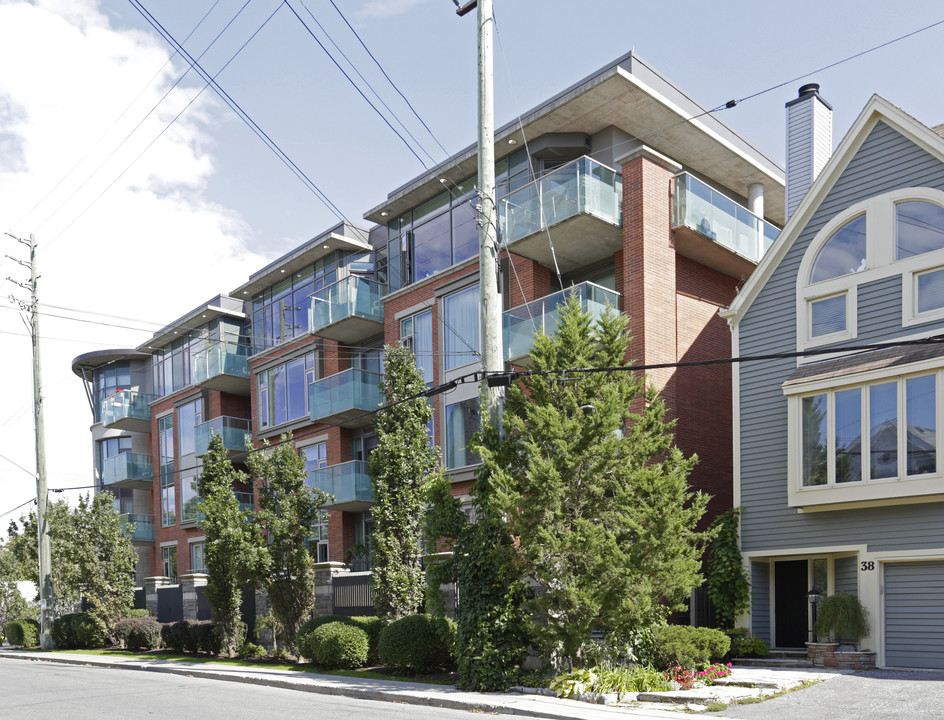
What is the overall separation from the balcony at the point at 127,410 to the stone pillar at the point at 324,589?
25050 millimetres

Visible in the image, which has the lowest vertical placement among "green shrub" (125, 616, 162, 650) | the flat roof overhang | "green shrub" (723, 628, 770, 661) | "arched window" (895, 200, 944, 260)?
"green shrub" (723, 628, 770, 661)

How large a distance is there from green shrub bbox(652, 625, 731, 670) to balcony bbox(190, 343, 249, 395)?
26005 millimetres

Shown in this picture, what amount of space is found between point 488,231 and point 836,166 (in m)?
8.20

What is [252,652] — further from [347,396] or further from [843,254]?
[843,254]

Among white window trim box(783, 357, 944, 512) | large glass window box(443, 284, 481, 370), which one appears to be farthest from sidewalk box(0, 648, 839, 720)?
large glass window box(443, 284, 481, 370)

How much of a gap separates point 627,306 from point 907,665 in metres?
9.95

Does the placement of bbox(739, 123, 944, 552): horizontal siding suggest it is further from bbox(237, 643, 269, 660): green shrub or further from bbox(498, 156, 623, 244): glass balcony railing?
bbox(237, 643, 269, 660): green shrub

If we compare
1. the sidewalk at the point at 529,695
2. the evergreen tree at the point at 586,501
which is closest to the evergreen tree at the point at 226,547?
the sidewalk at the point at 529,695

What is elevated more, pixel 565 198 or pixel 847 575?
pixel 565 198

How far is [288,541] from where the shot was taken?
76.0ft

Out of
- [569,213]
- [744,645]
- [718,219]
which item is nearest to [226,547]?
[569,213]

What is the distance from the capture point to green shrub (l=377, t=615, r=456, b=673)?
17766 millimetres

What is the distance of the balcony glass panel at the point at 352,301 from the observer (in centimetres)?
3012

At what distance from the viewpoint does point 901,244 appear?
18.3 meters
